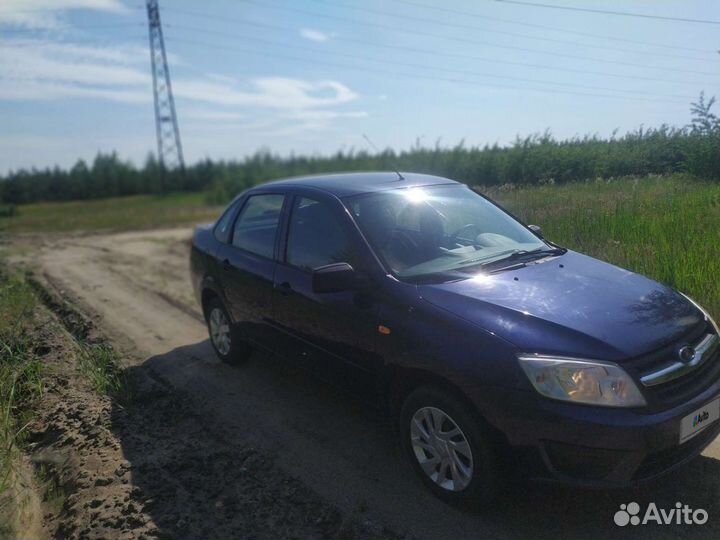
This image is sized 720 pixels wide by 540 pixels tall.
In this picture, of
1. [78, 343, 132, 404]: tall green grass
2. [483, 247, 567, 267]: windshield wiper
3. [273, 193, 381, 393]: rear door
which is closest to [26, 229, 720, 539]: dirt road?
[78, 343, 132, 404]: tall green grass

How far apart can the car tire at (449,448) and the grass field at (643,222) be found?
3183 millimetres

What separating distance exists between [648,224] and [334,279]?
3.54m

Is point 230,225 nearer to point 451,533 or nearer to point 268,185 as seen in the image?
point 268,185

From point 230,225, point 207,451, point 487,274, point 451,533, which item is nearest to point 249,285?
point 230,225

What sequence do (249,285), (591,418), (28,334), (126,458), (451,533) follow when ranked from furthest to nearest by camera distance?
1. (28,334)
2. (249,285)
3. (126,458)
4. (451,533)
5. (591,418)

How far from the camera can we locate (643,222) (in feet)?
18.3

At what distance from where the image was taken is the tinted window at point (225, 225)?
5539 millimetres

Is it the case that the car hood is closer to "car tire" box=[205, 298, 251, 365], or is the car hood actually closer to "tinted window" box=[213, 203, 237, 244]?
"car tire" box=[205, 298, 251, 365]

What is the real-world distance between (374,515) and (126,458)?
1.75 meters

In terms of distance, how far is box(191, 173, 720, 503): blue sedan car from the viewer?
2.74 meters

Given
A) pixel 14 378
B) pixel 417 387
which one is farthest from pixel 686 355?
pixel 14 378

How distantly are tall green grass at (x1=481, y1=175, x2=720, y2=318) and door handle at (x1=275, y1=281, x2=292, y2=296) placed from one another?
10.5 feet

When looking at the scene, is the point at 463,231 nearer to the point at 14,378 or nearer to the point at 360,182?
the point at 360,182

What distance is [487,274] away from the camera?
3.57m
